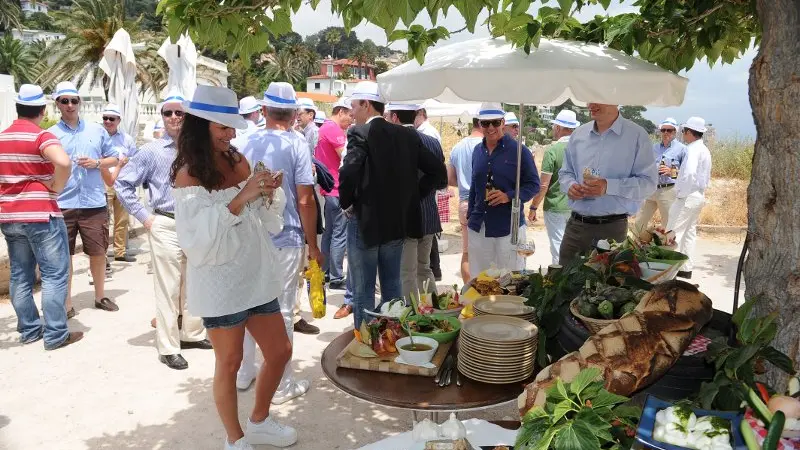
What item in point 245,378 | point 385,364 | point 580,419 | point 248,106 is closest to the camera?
point 580,419

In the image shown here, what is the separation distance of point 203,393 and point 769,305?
151 inches

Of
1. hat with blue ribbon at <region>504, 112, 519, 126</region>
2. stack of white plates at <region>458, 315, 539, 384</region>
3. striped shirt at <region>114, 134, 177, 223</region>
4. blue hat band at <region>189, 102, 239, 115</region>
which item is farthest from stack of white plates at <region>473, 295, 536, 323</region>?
hat with blue ribbon at <region>504, 112, 519, 126</region>

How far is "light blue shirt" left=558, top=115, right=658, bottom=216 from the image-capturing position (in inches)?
180

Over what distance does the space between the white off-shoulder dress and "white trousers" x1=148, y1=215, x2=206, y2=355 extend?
1.82 meters

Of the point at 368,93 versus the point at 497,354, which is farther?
the point at 368,93

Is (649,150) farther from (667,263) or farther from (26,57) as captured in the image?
(26,57)

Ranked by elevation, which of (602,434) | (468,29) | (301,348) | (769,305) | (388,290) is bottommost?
(301,348)

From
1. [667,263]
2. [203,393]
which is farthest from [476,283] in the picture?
[203,393]

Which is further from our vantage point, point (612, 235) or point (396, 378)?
point (612, 235)

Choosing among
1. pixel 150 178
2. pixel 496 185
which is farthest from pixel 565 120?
pixel 150 178

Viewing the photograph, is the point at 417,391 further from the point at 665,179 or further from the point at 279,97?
the point at 665,179

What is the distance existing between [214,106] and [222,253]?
0.79m

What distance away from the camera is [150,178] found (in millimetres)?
4980

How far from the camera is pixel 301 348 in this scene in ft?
18.0
